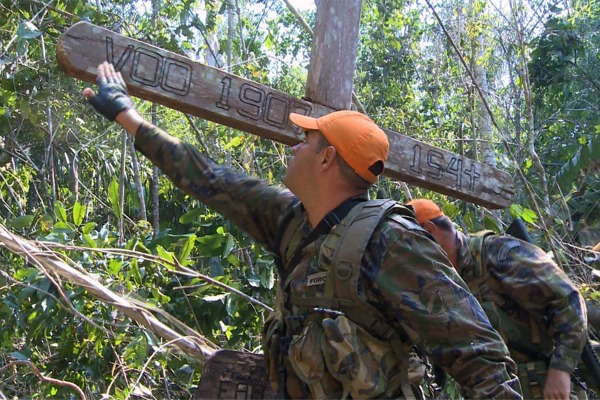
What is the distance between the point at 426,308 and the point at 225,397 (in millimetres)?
880

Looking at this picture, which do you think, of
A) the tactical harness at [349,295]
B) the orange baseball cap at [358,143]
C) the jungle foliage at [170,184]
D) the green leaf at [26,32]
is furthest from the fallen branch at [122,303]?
the orange baseball cap at [358,143]

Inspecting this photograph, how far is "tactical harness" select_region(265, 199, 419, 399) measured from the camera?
2.06m

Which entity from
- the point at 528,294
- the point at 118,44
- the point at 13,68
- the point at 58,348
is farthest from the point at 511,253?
the point at 13,68

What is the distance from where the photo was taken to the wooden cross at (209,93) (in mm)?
2881

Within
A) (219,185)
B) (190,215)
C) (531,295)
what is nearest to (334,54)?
(219,185)

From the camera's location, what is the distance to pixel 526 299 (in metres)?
3.50

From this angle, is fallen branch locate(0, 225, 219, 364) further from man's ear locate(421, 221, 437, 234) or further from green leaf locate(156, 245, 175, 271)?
man's ear locate(421, 221, 437, 234)

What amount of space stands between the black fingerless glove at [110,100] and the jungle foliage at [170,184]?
5.09 ft

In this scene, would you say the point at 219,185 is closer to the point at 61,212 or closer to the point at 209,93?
the point at 209,93

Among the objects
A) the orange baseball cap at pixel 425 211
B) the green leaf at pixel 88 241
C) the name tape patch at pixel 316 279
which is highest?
the orange baseball cap at pixel 425 211

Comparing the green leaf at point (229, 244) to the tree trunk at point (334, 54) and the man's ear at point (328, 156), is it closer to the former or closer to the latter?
the tree trunk at point (334, 54)

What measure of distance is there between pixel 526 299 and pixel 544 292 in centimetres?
10

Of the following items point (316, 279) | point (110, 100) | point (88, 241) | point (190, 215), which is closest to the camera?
point (316, 279)

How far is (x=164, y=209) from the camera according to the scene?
29.8 feet
